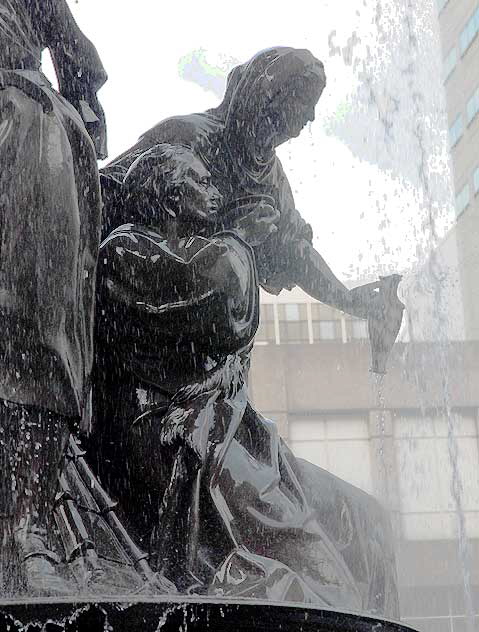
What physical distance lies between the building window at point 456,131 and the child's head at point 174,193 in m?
27.8

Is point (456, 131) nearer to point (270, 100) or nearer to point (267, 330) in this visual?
point (267, 330)

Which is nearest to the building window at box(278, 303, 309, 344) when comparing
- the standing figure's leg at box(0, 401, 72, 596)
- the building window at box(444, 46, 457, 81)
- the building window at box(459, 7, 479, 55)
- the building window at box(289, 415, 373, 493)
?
the building window at box(289, 415, 373, 493)

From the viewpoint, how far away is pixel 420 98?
10383 mm

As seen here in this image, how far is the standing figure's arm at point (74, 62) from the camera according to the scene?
4562mm

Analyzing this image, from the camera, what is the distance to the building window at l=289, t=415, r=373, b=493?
11.5m

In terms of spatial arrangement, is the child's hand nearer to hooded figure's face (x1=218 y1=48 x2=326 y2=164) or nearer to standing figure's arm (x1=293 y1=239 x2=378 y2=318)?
hooded figure's face (x1=218 y1=48 x2=326 y2=164)

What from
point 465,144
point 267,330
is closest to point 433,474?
point 267,330

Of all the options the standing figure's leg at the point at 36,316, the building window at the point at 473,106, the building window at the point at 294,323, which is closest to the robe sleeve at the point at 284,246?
the standing figure's leg at the point at 36,316

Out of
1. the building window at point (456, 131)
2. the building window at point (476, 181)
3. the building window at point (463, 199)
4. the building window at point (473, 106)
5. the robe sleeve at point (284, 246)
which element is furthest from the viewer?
the building window at point (463, 199)

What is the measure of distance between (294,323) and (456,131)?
2113cm

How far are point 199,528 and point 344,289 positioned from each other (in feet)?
5.04

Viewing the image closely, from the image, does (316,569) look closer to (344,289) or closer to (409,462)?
(344,289)

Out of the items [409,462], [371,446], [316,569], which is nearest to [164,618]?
[316,569]

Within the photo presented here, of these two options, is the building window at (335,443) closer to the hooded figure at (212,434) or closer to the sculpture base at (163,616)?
the hooded figure at (212,434)
